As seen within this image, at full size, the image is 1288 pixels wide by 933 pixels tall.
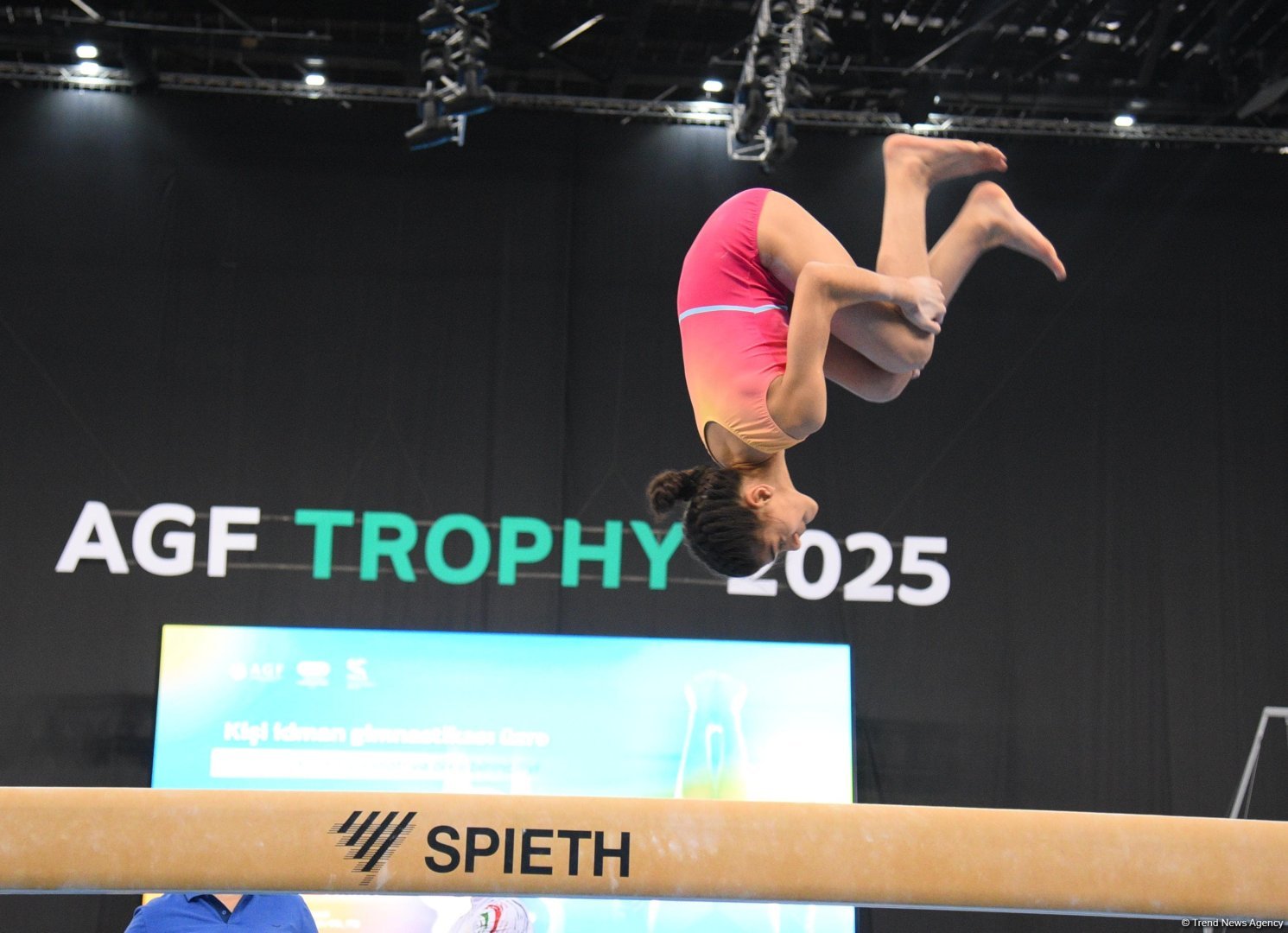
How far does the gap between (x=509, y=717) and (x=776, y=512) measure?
3061 millimetres

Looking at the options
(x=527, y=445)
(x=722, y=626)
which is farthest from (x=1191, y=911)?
(x=527, y=445)

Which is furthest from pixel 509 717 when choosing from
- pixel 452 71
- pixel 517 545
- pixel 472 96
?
pixel 452 71

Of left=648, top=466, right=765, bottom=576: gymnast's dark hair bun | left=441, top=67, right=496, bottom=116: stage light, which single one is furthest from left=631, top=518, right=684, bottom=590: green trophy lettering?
left=648, top=466, right=765, bottom=576: gymnast's dark hair bun

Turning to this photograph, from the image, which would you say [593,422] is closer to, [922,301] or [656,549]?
[656,549]

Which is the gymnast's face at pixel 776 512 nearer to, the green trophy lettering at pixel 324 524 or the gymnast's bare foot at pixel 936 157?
the gymnast's bare foot at pixel 936 157

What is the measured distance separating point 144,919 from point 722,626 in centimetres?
366

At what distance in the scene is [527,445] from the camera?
636cm

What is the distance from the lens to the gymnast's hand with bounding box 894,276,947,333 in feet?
9.50

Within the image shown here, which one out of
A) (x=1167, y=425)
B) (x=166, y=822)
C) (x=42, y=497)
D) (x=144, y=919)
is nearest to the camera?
(x=166, y=822)

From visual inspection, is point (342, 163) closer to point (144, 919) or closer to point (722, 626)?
point (722, 626)

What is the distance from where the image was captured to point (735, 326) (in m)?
2.99

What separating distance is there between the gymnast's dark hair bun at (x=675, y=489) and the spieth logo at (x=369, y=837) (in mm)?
1084

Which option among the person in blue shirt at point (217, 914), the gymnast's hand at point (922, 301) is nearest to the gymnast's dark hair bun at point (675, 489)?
the gymnast's hand at point (922, 301)

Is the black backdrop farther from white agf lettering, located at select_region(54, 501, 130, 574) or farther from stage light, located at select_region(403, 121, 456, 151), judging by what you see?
A: stage light, located at select_region(403, 121, 456, 151)
